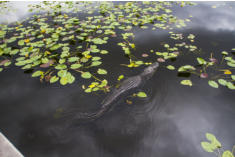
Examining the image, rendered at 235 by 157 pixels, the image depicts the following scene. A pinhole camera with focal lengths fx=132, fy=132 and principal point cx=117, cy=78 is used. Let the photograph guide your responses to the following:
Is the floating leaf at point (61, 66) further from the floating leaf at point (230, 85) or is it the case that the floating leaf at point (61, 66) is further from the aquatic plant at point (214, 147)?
the floating leaf at point (230, 85)

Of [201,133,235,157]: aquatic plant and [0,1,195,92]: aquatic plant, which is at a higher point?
[0,1,195,92]: aquatic plant

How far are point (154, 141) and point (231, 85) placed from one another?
141cm

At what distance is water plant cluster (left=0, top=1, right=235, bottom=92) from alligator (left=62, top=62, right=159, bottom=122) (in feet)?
0.46

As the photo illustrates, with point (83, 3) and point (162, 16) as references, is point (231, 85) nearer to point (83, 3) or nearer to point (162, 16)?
point (162, 16)

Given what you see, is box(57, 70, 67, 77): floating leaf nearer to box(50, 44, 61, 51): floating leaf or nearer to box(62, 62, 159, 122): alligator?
box(62, 62, 159, 122): alligator

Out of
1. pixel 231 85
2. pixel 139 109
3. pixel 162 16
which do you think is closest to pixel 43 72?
pixel 139 109

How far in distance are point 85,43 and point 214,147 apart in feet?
8.59

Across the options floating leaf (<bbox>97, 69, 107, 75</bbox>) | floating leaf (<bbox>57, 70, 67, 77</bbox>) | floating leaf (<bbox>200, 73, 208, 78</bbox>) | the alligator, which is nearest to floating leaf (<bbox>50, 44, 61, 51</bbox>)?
floating leaf (<bbox>57, 70, 67, 77</bbox>)

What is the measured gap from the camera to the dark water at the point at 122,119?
52.4 inches

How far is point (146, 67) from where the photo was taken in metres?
2.19

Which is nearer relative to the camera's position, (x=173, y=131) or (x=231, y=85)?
(x=173, y=131)

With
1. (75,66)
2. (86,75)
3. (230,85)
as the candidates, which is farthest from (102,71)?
(230,85)

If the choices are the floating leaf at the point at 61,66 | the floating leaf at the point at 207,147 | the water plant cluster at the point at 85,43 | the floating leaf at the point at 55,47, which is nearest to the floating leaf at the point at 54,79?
the water plant cluster at the point at 85,43

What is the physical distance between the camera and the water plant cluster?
2.08m
